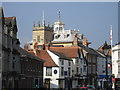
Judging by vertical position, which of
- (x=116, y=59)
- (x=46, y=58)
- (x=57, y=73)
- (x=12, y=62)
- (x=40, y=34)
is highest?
(x=40, y=34)

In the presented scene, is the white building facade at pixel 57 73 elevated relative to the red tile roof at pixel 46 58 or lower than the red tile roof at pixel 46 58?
lower

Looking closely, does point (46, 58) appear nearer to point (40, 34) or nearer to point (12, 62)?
point (12, 62)

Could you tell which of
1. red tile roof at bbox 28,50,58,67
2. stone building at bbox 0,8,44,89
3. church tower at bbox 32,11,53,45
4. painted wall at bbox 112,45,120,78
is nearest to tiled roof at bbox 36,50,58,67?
red tile roof at bbox 28,50,58,67

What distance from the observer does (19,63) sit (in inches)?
2126

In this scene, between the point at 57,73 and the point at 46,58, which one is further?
the point at 46,58

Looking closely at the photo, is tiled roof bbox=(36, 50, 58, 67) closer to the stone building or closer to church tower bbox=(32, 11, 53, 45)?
the stone building

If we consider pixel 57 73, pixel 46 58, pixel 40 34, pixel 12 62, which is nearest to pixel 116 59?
pixel 57 73

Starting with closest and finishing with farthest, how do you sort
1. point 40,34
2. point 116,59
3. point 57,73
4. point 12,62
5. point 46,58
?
point 12,62
point 116,59
point 57,73
point 46,58
point 40,34

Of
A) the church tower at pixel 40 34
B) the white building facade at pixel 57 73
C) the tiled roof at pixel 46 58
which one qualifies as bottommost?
the white building facade at pixel 57 73

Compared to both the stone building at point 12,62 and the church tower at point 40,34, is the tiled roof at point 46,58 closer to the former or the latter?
the stone building at point 12,62

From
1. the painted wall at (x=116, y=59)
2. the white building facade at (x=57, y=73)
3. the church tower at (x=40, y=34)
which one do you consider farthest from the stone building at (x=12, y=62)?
the church tower at (x=40, y=34)

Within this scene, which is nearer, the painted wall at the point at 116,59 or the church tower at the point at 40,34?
the painted wall at the point at 116,59

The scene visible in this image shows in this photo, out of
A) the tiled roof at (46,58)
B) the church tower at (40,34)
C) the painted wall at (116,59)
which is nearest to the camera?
the painted wall at (116,59)

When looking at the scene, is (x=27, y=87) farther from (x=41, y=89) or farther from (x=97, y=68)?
(x=97, y=68)
